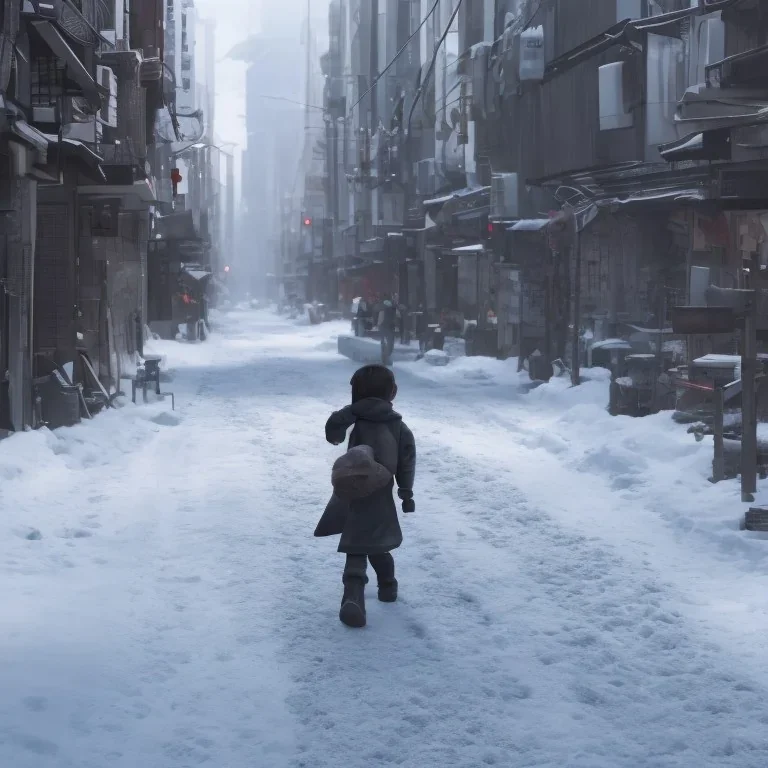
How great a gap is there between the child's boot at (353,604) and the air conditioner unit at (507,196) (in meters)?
23.6

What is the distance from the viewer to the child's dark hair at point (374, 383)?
7324 millimetres

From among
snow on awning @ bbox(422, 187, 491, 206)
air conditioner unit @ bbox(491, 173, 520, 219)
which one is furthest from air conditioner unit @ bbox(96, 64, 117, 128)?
snow on awning @ bbox(422, 187, 491, 206)

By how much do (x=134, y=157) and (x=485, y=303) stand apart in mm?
15367

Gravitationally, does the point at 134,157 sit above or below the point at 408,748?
above

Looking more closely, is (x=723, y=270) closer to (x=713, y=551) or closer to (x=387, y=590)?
(x=713, y=551)

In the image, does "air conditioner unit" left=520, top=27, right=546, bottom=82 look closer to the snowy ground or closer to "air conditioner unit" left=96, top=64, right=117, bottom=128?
"air conditioner unit" left=96, top=64, right=117, bottom=128

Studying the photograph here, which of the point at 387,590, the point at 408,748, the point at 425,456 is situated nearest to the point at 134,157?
the point at 425,456

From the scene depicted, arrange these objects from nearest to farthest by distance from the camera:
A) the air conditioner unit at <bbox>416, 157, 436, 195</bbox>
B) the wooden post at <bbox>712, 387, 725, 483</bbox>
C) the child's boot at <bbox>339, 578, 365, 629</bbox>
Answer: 1. the child's boot at <bbox>339, 578, 365, 629</bbox>
2. the wooden post at <bbox>712, 387, 725, 483</bbox>
3. the air conditioner unit at <bbox>416, 157, 436, 195</bbox>

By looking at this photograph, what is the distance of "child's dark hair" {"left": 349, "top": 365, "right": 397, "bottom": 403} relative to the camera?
7.32 metres

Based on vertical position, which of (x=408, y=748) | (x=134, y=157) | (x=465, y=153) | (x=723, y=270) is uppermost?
(x=465, y=153)

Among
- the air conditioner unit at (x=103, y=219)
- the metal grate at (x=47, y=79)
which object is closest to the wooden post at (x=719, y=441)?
the metal grate at (x=47, y=79)

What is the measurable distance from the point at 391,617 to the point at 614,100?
1447 centimetres

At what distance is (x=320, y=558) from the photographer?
8.87m

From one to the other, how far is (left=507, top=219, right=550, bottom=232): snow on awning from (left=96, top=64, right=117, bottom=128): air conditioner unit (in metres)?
9.64
